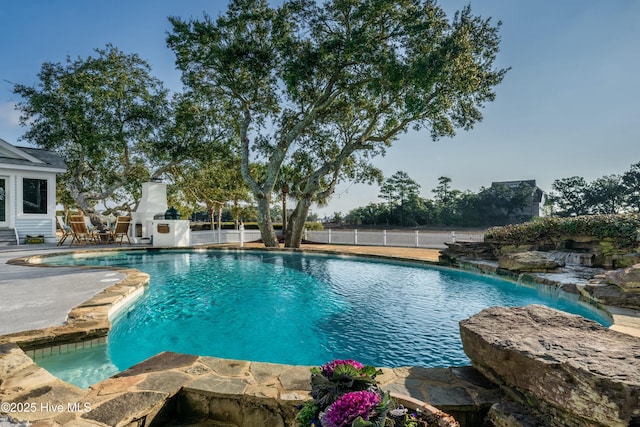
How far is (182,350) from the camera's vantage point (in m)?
3.72

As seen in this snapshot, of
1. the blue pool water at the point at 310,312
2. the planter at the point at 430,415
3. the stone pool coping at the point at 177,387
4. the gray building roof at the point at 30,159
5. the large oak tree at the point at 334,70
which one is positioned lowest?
the blue pool water at the point at 310,312

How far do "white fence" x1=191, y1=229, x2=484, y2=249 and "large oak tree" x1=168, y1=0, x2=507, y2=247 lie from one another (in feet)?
12.1

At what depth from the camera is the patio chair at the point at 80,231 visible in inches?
516

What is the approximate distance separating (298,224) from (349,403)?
44.5 ft

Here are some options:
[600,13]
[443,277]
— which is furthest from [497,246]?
[600,13]

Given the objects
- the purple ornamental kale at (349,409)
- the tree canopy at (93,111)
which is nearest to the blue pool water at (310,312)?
the purple ornamental kale at (349,409)

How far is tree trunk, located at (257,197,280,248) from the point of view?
13.9m

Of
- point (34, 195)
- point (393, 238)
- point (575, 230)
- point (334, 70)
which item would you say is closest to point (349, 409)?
point (575, 230)

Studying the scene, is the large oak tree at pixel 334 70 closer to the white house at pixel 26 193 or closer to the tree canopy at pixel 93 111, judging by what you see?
the tree canopy at pixel 93 111

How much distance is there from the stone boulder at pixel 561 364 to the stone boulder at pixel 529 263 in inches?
235

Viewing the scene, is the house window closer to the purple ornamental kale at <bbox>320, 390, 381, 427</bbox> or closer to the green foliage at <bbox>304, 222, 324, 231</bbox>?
the green foliage at <bbox>304, 222, 324, 231</bbox>

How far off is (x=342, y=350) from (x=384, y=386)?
5.13ft

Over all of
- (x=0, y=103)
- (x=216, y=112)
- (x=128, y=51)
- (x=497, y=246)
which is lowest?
(x=497, y=246)

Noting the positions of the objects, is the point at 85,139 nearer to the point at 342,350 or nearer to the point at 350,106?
the point at 350,106
